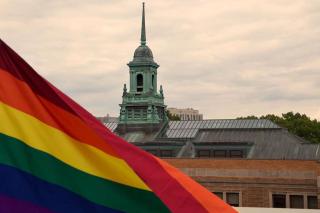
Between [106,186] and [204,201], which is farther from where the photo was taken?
[204,201]

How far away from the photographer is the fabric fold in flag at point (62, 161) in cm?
383

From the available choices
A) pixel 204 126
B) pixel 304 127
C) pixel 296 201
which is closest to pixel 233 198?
pixel 296 201

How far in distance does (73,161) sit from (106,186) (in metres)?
0.33

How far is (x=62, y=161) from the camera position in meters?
4.00

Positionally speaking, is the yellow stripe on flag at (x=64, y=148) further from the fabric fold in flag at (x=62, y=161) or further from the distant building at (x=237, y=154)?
the distant building at (x=237, y=154)

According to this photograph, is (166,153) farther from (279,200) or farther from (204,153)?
(279,200)

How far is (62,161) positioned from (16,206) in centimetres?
49

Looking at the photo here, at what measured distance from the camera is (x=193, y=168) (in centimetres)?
3647

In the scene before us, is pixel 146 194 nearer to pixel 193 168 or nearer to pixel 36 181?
pixel 36 181

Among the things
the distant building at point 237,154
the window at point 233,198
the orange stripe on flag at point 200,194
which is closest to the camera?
the orange stripe on flag at point 200,194

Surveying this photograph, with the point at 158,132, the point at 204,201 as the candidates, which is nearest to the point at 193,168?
the point at 158,132

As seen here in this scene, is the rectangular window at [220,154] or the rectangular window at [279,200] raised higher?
the rectangular window at [220,154]

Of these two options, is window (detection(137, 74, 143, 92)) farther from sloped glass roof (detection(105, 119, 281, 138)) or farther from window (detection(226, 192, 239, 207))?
window (detection(226, 192, 239, 207))

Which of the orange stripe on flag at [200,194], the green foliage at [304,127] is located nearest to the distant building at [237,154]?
the orange stripe on flag at [200,194]
